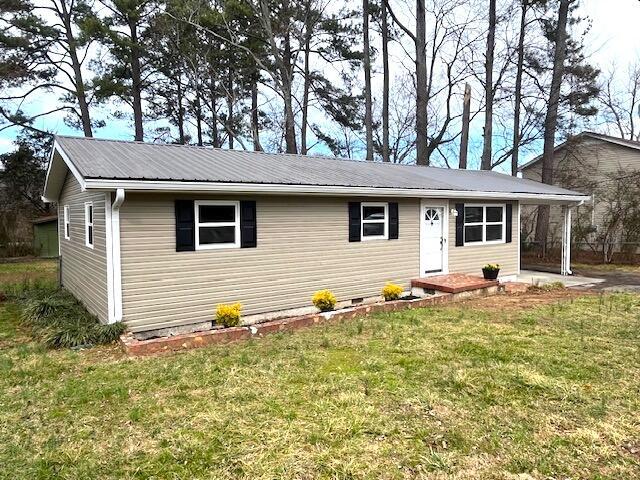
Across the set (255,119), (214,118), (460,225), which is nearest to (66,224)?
(460,225)

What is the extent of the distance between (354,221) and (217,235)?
2837 millimetres

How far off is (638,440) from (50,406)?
186 inches

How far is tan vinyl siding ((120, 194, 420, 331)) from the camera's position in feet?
20.9

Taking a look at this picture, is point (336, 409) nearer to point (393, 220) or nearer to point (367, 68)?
point (393, 220)

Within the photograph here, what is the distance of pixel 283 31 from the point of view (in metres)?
18.0

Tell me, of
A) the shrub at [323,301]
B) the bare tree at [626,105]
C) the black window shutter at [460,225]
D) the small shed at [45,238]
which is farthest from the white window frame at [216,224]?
the bare tree at [626,105]

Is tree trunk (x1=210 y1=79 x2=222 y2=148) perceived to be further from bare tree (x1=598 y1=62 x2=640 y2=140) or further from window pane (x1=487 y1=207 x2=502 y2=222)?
bare tree (x1=598 y1=62 x2=640 y2=140)

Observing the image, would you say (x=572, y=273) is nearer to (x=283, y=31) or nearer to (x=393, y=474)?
(x=393, y=474)

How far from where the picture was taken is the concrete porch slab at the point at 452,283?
345 inches

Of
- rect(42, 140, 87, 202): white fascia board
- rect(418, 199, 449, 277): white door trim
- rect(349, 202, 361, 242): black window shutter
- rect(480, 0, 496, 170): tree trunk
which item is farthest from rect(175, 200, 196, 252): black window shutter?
rect(480, 0, 496, 170): tree trunk

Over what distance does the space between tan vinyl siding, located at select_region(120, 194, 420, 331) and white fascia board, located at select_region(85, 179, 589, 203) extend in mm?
411

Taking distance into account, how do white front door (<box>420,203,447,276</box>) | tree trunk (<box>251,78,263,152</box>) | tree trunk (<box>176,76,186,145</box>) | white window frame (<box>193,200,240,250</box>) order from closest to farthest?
white window frame (<box>193,200,240,250</box>)
white front door (<box>420,203,447,276</box>)
tree trunk (<box>251,78,263,152</box>)
tree trunk (<box>176,76,186,145</box>)

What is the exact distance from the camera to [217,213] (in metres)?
7.04

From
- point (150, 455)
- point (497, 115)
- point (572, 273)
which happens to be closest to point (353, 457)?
point (150, 455)
